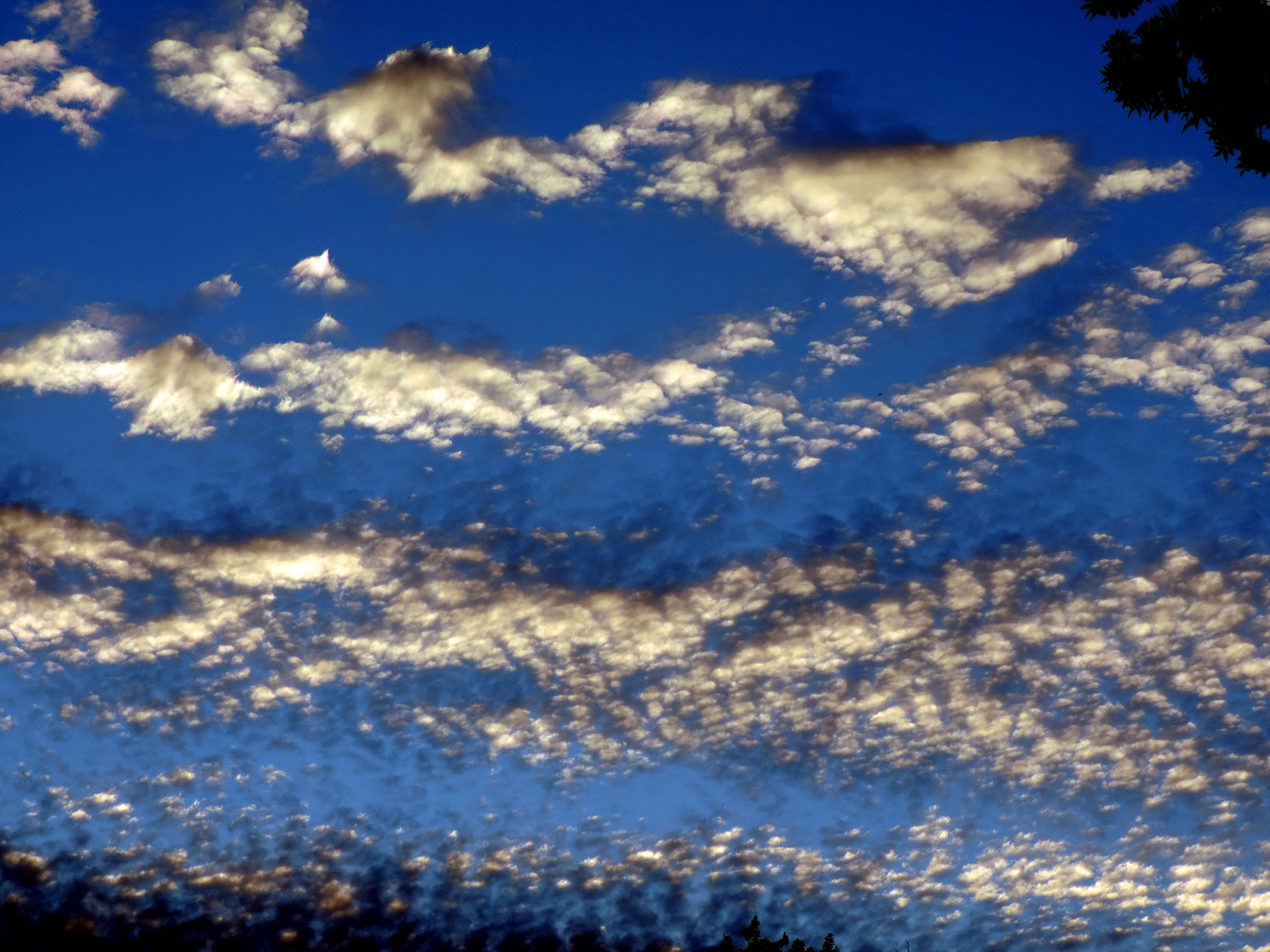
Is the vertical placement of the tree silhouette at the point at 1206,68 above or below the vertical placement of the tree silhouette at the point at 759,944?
above

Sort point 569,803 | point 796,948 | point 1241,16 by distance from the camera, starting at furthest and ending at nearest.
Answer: point 796,948 → point 569,803 → point 1241,16

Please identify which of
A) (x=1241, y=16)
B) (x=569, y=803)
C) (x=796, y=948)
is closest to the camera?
(x=1241, y=16)

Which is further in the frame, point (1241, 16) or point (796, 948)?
point (796, 948)

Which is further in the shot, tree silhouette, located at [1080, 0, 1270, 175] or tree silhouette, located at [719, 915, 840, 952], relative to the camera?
tree silhouette, located at [719, 915, 840, 952]

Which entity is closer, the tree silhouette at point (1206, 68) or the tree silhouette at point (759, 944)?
the tree silhouette at point (1206, 68)

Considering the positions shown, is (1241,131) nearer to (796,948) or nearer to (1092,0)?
(1092,0)

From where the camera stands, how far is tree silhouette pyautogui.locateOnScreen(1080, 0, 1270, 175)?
10.7m

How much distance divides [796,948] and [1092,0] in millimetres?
59218

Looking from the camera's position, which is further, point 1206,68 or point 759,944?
point 759,944

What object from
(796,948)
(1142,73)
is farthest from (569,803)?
(1142,73)

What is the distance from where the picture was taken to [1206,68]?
1088cm

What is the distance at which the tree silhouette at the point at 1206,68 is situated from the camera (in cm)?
1067

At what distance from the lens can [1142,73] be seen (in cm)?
1109

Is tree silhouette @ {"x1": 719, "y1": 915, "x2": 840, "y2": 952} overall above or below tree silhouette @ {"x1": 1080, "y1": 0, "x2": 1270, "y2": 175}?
below
